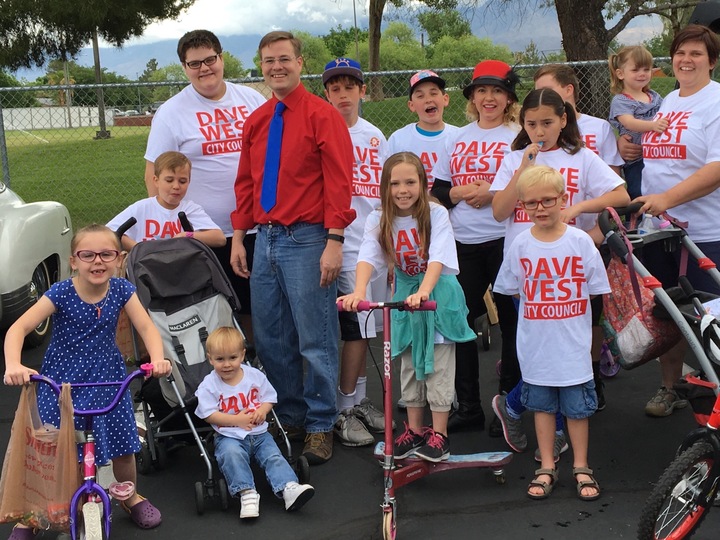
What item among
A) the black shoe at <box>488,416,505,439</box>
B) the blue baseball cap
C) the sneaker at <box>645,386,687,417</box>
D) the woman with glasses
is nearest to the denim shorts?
the black shoe at <box>488,416,505,439</box>

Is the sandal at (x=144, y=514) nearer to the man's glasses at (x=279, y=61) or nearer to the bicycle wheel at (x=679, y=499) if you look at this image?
the bicycle wheel at (x=679, y=499)

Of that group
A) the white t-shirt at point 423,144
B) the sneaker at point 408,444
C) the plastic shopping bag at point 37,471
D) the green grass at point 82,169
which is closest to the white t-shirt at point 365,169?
the white t-shirt at point 423,144

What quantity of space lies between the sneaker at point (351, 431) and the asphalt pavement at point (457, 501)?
5 cm

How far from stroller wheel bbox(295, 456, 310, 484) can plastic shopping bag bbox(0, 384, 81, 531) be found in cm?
119

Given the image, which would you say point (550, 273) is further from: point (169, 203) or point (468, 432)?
point (169, 203)

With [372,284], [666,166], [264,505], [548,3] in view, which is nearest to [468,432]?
[372,284]

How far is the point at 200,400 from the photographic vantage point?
4668mm

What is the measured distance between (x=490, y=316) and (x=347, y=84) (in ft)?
8.22

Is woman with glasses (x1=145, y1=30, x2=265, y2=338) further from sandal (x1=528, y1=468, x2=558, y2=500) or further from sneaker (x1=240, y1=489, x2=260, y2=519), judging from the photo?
sandal (x1=528, y1=468, x2=558, y2=500)

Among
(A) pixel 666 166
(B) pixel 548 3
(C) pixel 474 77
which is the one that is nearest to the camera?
(A) pixel 666 166

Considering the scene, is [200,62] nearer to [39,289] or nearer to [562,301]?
[562,301]

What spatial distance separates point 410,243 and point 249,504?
5.17 ft

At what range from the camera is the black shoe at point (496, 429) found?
17.6ft

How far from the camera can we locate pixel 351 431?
5336 millimetres
